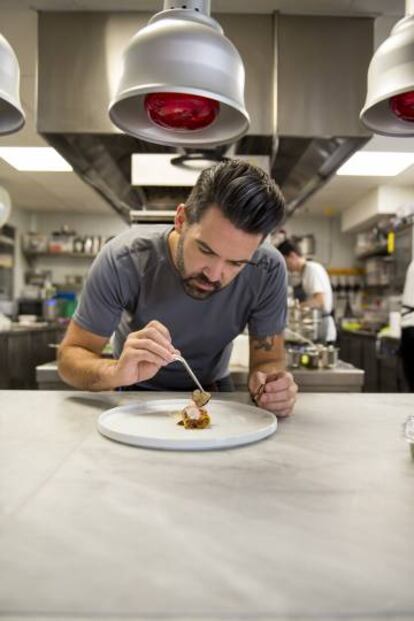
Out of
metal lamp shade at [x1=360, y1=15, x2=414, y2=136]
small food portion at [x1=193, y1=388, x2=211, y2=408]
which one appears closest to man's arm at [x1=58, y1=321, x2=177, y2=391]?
small food portion at [x1=193, y1=388, x2=211, y2=408]

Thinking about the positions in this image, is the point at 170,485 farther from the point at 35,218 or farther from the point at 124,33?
the point at 35,218

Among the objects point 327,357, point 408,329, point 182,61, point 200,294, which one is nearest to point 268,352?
point 200,294

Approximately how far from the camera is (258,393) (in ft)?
3.89

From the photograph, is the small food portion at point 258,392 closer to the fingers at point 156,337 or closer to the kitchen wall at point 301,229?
the fingers at point 156,337

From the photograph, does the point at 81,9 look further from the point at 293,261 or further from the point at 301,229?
the point at 301,229

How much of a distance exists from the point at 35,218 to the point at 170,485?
25.3ft

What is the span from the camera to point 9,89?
96cm

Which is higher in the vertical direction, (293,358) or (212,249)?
(212,249)

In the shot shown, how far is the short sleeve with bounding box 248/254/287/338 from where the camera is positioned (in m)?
1.52

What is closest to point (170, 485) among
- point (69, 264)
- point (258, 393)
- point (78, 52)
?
point (258, 393)

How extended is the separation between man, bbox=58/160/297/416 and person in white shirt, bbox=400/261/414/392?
2594mm

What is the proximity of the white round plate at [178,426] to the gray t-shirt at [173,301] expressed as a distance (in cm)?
33

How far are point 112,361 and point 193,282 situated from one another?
1.00ft

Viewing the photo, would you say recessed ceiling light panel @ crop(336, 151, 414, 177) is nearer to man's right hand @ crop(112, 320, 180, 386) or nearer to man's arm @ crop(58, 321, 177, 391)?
man's arm @ crop(58, 321, 177, 391)
